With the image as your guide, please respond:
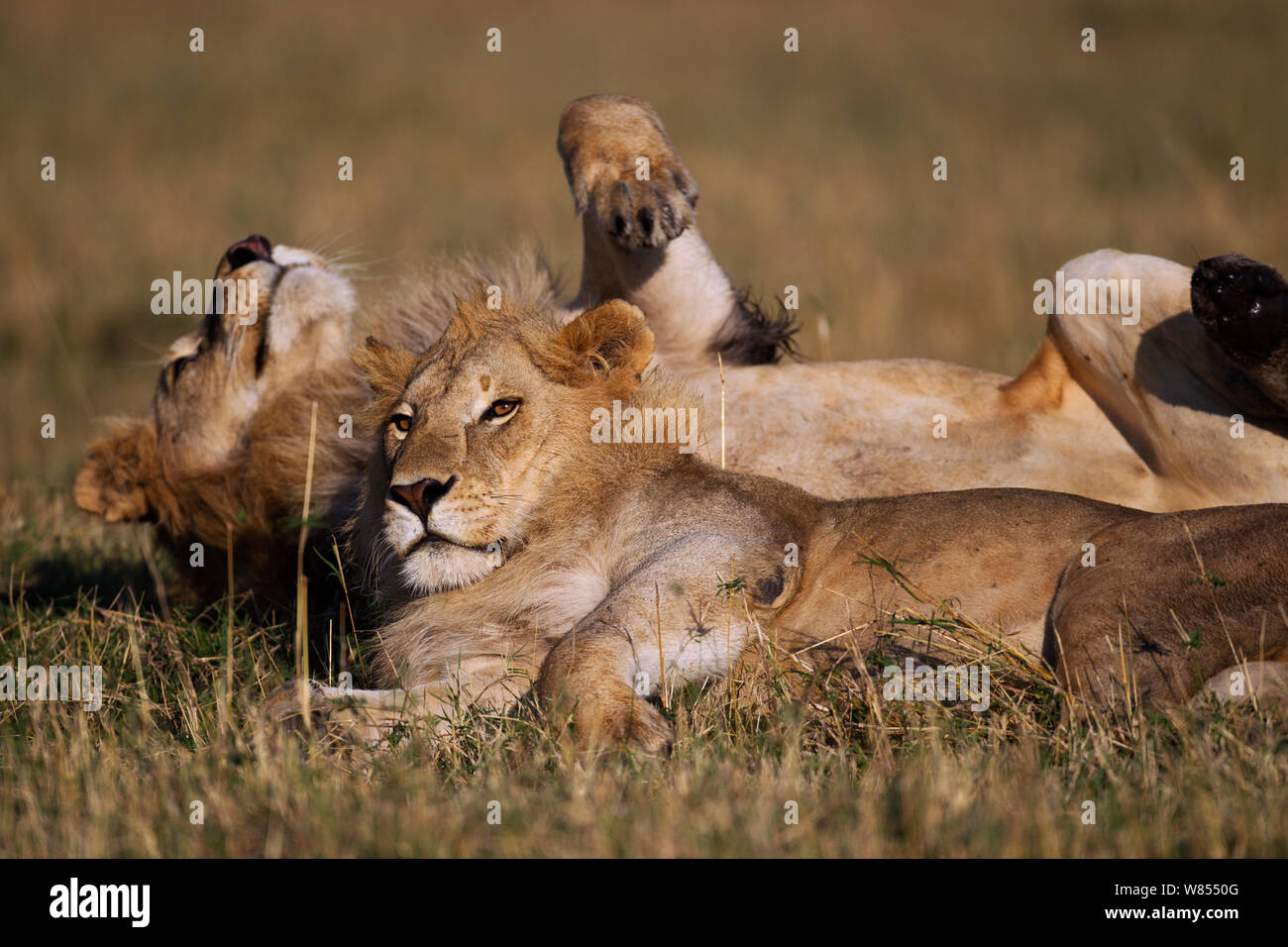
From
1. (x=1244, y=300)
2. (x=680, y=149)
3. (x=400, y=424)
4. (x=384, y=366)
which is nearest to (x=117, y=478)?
(x=384, y=366)

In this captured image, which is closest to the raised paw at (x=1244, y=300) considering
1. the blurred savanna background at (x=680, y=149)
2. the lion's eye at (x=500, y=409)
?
the lion's eye at (x=500, y=409)

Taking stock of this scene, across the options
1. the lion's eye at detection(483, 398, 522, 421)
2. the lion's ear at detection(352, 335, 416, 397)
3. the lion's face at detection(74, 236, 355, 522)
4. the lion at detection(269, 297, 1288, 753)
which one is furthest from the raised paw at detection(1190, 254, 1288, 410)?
the lion's face at detection(74, 236, 355, 522)

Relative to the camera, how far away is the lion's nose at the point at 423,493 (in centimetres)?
352

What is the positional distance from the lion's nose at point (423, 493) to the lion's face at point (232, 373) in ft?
5.48

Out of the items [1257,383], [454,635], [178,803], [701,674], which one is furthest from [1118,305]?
[178,803]

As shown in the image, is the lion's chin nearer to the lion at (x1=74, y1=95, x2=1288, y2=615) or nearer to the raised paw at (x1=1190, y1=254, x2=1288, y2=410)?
the lion at (x1=74, y1=95, x2=1288, y2=615)

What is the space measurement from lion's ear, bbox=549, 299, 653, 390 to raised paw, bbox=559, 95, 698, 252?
0.69 meters

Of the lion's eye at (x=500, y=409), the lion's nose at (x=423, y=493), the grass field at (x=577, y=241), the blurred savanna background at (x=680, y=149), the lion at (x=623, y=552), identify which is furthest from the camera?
the blurred savanna background at (x=680, y=149)

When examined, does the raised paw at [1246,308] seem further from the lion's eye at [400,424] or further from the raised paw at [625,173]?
A: the lion's eye at [400,424]

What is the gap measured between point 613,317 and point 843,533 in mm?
832
